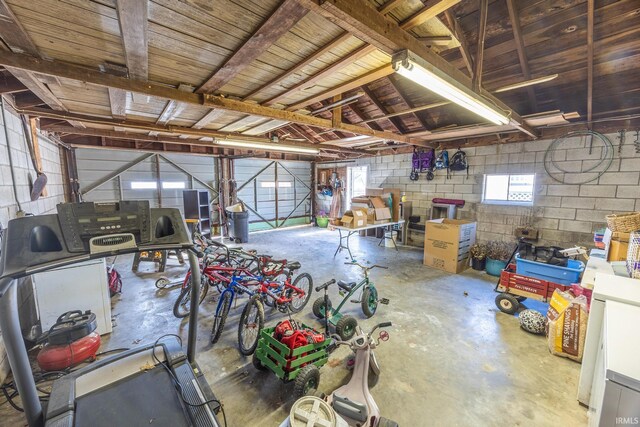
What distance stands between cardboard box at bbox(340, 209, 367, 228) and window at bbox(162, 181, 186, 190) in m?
5.41

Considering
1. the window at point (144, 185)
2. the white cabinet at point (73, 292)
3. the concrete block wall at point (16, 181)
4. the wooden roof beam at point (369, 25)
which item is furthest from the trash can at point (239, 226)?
the wooden roof beam at point (369, 25)

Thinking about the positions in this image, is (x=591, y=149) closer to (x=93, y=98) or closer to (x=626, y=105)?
(x=626, y=105)

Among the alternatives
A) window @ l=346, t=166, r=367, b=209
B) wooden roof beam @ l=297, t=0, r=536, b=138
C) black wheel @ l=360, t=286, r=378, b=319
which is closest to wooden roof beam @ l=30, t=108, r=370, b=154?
window @ l=346, t=166, r=367, b=209

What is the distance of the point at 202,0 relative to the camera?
4.25 feet

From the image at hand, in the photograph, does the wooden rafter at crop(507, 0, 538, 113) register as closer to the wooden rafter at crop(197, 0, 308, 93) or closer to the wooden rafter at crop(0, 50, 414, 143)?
the wooden rafter at crop(0, 50, 414, 143)

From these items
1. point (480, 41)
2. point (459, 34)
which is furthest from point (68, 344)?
point (459, 34)

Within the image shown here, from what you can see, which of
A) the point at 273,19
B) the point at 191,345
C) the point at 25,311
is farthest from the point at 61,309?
the point at 273,19

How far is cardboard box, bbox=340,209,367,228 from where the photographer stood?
5238 mm

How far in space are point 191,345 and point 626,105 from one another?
6123 mm

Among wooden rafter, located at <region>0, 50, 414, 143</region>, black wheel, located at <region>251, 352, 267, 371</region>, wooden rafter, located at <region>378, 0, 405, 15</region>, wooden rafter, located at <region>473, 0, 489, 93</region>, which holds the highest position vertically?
wooden rafter, located at <region>473, 0, 489, 93</region>

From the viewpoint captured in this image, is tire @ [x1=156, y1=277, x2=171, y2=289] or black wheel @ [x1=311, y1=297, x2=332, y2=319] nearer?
black wheel @ [x1=311, y1=297, x2=332, y2=319]

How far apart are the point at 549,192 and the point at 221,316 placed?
18.8 feet

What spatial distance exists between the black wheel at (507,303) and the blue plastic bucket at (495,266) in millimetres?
1456

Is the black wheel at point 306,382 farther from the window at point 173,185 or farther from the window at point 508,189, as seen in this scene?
the window at point 173,185
